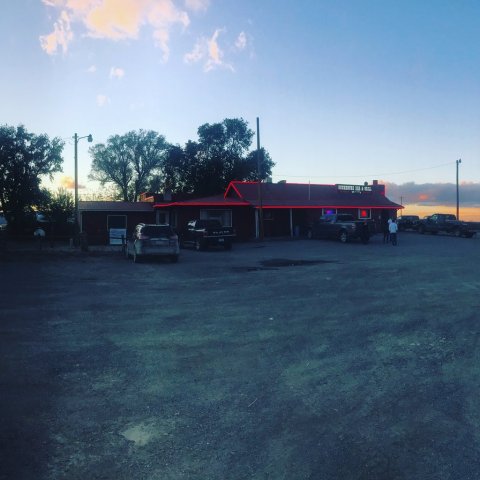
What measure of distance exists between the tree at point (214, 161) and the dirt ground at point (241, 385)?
53.3 m

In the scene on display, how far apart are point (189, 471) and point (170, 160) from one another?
66.4 m

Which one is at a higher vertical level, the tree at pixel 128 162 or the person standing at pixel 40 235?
the tree at pixel 128 162

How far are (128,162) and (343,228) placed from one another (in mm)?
54959

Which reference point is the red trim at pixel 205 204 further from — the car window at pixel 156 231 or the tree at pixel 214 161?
the tree at pixel 214 161

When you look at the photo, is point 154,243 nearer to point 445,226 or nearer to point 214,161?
point 445,226

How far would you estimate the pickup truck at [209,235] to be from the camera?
2636 centimetres

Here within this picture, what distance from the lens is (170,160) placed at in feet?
222

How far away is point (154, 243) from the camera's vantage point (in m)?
20.0

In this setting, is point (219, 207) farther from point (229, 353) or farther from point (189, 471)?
point (189, 471)

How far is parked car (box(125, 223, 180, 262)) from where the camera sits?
19922 millimetres

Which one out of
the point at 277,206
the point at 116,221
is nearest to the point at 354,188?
the point at 277,206

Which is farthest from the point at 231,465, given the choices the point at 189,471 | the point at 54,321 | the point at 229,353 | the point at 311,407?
the point at 54,321

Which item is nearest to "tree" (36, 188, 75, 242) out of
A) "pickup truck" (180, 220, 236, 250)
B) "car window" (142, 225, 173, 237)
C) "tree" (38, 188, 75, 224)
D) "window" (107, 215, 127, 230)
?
"tree" (38, 188, 75, 224)

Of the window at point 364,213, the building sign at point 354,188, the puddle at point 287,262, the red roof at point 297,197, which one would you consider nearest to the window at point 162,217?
the red roof at point 297,197
